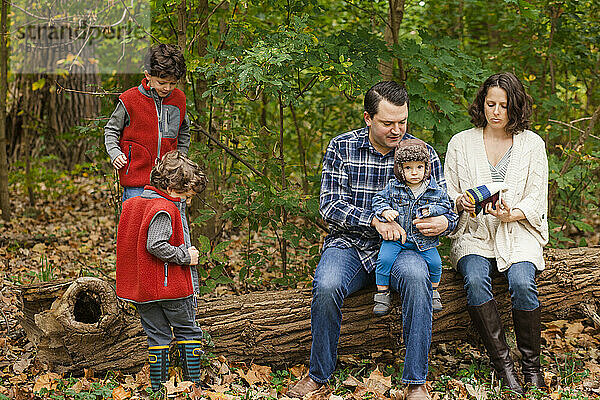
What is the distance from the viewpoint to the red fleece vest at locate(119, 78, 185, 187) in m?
3.59

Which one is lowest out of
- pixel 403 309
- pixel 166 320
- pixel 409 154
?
pixel 166 320

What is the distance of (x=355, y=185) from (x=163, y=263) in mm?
1200

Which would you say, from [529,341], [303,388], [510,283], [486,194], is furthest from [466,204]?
[303,388]

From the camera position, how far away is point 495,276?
12.2 feet

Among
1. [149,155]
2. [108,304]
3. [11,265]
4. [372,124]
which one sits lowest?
[11,265]

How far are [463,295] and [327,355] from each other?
1027 mm

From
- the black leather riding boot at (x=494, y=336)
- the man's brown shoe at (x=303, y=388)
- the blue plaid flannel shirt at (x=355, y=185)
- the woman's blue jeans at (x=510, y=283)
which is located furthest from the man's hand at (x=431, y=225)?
the man's brown shoe at (x=303, y=388)

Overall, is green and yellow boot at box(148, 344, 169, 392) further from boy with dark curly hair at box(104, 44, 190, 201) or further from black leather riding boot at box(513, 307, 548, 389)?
black leather riding boot at box(513, 307, 548, 389)

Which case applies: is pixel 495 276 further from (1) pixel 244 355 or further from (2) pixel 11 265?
(2) pixel 11 265

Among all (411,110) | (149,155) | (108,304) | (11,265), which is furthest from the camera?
(11,265)

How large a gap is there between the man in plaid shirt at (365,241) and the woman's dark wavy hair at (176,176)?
0.81 metres

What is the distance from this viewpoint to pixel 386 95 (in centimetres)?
336

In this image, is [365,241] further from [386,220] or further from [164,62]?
[164,62]

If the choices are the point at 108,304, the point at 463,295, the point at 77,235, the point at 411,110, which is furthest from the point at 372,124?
the point at 77,235
